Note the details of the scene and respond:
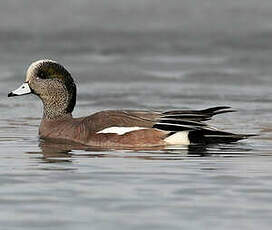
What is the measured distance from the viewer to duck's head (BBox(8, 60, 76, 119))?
1167 cm

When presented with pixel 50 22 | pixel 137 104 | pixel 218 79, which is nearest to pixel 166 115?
pixel 137 104

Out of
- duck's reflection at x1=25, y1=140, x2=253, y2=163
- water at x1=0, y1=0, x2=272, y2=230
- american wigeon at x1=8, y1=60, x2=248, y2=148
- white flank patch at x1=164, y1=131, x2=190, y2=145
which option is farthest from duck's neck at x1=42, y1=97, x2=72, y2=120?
white flank patch at x1=164, y1=131, x2=190, y2=145

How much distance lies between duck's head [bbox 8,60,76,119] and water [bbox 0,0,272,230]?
1.25 feet

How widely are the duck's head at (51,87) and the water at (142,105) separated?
382 mm

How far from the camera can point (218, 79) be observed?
15.8 meters

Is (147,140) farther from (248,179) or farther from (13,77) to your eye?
(13,77)

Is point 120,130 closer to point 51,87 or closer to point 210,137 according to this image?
point 210,137

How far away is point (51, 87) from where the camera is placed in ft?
38.6

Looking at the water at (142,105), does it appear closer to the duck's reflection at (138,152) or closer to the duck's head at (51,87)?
the duck's reflection at (138,152)

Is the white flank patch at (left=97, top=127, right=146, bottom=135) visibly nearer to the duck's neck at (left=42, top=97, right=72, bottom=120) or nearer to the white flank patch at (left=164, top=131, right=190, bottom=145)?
the white flank patch at (left=164, top=131, right=190, bottom=145)

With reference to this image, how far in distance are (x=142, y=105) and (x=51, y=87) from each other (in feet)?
7.90

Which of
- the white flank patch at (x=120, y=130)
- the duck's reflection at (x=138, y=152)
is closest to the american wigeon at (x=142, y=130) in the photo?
the white flank patch at (x=120, y=130)

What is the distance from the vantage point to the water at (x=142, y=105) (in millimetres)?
7145

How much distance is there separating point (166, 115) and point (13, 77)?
18.8ft
